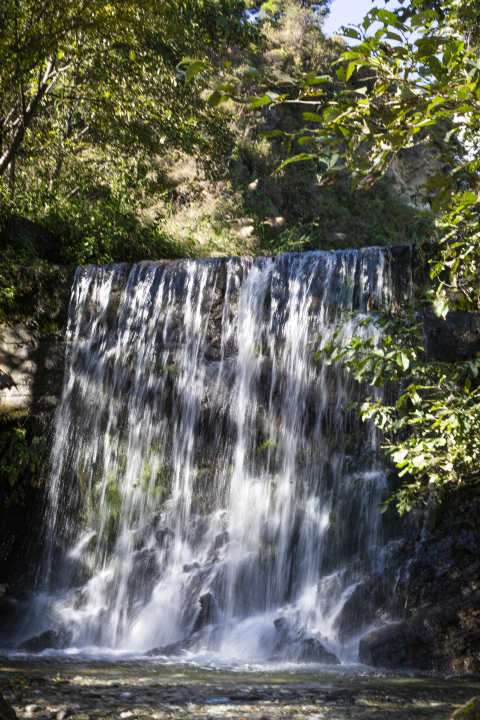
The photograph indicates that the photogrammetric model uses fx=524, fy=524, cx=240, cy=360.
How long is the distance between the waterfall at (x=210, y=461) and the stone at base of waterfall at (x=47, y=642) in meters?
0.13

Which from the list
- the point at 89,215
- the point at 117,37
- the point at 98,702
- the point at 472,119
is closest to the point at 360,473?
the point at 98,702

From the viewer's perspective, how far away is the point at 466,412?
3613 mm

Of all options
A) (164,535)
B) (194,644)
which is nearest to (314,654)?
(194,644)

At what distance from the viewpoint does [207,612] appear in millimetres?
6145

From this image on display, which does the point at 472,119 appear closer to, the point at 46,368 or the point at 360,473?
the point at 360,473

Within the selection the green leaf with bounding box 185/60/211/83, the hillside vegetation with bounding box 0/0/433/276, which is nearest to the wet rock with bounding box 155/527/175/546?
the hillside vegetation with bounding box 0/0/433/276

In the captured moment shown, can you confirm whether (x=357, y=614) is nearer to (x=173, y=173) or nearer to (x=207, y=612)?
(x=207, y=612)

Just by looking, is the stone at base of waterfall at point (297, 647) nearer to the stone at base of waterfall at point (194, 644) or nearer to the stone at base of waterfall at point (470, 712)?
the stone at base of waterfall at point (194, 644)

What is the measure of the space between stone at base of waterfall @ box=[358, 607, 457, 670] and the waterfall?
578 mm

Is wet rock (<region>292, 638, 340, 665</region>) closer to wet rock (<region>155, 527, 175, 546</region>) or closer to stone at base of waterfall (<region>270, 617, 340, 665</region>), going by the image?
stone at base of waterfall (<region>270, 617, 340, 665</region>)

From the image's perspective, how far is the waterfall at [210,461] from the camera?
629 cm

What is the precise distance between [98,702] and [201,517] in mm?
4373

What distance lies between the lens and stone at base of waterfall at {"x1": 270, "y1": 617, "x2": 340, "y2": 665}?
200 inches

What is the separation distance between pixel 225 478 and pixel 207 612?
1938 mm
